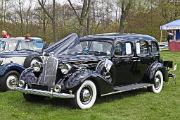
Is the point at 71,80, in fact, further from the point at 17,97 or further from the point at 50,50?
the point at 17,97

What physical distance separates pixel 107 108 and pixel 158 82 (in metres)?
2.66

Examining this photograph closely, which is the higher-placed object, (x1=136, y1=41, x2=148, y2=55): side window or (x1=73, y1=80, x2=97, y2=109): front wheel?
(x1=136, y1=41, x2=148, y2=55): side window

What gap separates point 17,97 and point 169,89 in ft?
13.8

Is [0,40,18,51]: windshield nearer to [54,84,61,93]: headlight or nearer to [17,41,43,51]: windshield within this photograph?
[17,41,43,51]: windshield

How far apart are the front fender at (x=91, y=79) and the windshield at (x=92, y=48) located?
890 mm

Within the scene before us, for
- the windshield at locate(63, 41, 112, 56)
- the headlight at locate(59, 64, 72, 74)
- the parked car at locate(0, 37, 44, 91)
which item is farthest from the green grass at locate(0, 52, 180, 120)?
the windshield at locate(63, 41, 112, 56)

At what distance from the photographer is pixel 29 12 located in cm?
5075

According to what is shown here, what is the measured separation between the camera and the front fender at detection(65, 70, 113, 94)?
8562 mm

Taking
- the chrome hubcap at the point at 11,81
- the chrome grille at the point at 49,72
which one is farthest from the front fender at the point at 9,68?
the chrome grille at the point at 49,72

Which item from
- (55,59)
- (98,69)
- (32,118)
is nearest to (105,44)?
(98,69)

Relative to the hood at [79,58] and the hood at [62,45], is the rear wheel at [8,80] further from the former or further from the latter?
the hood at [79,58]

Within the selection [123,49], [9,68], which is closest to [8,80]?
[9,68]

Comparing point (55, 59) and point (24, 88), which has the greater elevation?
point (55, 59)

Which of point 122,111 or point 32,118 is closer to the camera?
point 32,118
